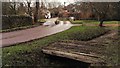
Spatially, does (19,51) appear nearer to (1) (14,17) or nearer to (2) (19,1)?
(1) (14,17)

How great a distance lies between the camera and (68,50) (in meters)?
3.65

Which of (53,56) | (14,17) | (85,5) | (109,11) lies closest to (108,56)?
(53,56)

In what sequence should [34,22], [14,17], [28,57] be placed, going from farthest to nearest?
[34,22], [14,17], [28,57]

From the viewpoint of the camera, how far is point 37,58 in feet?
11.9

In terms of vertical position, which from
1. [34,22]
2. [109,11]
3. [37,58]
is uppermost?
[109,11]

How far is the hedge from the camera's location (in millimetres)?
8647

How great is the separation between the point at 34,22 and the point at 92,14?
463cm

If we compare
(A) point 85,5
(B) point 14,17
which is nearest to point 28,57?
(A) point 85,5

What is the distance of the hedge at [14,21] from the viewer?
8.65 meters

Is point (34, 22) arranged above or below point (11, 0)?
below

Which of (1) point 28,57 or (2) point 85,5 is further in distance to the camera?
(2) point 85,5

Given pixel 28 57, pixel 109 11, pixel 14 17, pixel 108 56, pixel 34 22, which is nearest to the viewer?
pixel 108 56

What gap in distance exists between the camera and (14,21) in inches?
364

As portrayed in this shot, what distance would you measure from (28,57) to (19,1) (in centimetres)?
780
